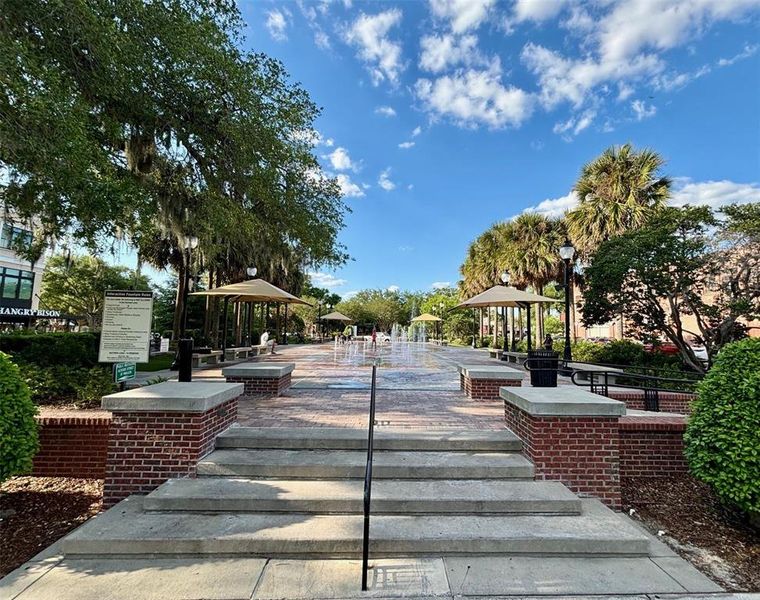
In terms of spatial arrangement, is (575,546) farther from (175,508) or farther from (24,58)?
(24,58)

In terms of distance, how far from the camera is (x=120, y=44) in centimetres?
593

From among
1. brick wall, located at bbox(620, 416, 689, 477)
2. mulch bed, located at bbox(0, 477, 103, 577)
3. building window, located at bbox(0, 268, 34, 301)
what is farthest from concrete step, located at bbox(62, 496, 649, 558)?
building window, located at bbox(0, 268, 34, 301)

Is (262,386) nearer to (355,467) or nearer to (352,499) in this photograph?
(355,467)

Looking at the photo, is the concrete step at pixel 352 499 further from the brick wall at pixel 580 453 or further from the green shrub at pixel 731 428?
the green shrub at pixel 731 428

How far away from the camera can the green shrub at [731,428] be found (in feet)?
11.1

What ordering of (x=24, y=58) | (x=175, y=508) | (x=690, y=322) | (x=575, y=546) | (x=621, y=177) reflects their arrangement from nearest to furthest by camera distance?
(x=575, y=546), (x=175, y=508), (x=24, y=58), (x=621, y=177), (x=690, y=322)

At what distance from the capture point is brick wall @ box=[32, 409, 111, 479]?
462 centimetres

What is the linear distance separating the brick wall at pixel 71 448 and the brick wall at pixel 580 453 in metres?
4.95

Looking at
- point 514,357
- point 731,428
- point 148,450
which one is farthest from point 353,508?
point 514,357

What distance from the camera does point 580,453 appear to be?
3.97 meters

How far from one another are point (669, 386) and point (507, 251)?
14492 millimetres

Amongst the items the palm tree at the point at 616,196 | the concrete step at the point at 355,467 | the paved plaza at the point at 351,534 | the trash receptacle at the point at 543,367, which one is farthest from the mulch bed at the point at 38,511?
the palm tree at the point at 616,196

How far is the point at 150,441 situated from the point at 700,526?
5395mm

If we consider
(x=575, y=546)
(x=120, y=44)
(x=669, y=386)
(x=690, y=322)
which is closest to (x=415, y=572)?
(x=575, y=546)
